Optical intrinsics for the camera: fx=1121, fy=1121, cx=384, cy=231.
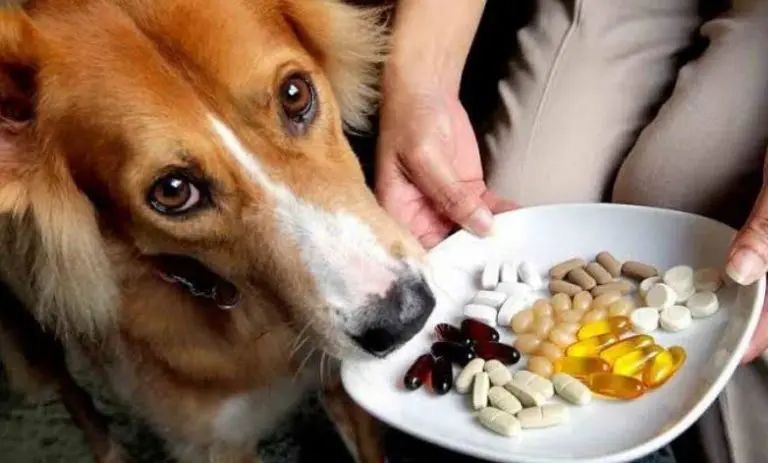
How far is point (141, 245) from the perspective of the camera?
102cm

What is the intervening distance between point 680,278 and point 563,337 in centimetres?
12

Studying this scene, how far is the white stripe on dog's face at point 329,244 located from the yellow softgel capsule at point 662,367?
233 millimetres

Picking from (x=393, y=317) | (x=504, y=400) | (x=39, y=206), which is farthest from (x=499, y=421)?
(x=39, y=206)

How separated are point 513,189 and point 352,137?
19 centimetres

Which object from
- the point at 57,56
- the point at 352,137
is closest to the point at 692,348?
the point at 352,137

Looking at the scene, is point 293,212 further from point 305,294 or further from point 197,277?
point 197,277

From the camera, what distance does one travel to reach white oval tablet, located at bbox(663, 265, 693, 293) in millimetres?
1014

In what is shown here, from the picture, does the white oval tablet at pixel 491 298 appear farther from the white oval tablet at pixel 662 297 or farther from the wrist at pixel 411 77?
the wrist at pixel 411 77

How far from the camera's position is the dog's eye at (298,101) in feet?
3.15

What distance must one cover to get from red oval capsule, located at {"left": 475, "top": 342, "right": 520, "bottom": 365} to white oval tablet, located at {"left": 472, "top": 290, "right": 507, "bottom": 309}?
0.05 metres

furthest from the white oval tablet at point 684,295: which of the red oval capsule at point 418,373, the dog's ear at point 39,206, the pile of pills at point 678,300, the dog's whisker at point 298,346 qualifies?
the dog's ear at point 39,206

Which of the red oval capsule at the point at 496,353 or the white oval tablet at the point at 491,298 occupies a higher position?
the white oval tablet at the point at 491,298

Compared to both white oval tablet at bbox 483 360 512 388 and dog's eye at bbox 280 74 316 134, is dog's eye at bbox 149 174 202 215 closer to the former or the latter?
dog's eye at bbox 280 74 316 134

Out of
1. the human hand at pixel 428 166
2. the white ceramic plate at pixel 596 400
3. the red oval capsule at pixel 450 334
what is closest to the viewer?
the white ceramic plate at pixel 596 400
